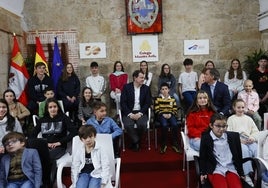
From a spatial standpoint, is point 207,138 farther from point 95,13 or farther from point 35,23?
point 35,23

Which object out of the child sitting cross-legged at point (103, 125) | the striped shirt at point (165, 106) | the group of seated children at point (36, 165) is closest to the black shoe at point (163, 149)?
the striped shirt at point (165, 106)

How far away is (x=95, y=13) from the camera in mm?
6656

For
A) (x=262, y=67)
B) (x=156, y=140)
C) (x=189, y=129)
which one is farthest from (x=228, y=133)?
(x=262, y=67)

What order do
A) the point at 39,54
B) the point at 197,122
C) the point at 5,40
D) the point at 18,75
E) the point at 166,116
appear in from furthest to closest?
1. the point at 39,54
2. the point at 18,75
3. the point at 5,40
4. the point at 166,116
5. the point at 197,122

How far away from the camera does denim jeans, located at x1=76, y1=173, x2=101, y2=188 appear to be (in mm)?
2992

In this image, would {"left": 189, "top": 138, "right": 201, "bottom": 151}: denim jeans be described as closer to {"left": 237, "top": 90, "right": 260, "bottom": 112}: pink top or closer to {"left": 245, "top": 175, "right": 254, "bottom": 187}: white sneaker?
{"left": 245, "top": 175, "right": 254, "bottom": 187}: white sneaker

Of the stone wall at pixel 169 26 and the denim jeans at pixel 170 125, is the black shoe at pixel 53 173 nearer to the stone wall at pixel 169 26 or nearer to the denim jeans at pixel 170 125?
the denim jeans at pixel 170 125

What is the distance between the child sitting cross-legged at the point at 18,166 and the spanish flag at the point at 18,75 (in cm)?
281

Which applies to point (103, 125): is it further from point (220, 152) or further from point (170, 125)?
point (220, 152)

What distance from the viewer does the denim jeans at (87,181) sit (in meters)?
2.99

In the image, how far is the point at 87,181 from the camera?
3053 mm

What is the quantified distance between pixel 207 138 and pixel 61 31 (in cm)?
443

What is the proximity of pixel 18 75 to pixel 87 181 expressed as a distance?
3444 mm

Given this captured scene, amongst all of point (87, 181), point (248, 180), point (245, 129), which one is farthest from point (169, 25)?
point (87, 181)
